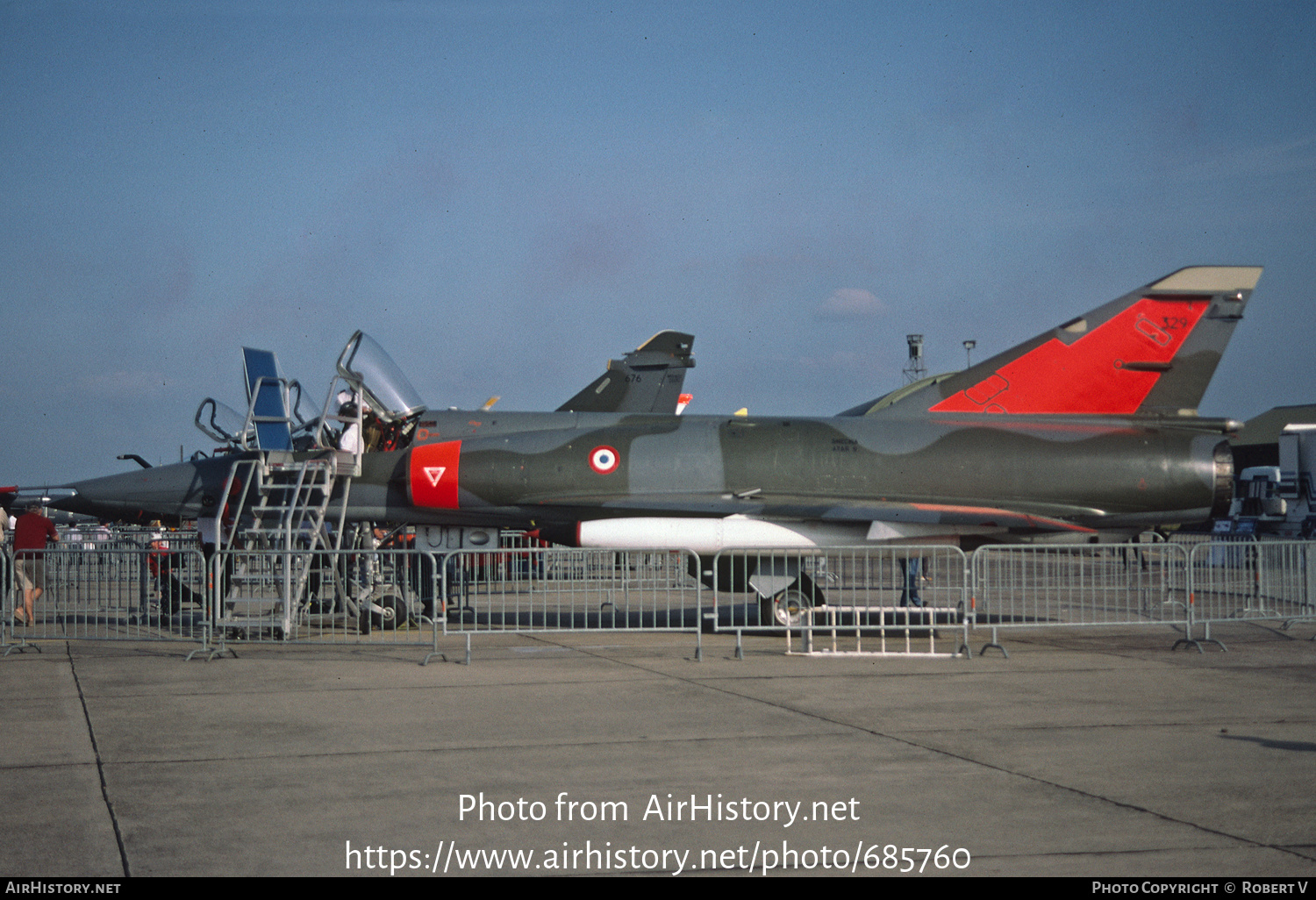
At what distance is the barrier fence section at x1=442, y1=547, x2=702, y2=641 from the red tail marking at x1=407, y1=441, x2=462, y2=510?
717mm

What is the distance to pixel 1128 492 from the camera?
1259cm

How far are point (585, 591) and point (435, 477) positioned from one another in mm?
2584

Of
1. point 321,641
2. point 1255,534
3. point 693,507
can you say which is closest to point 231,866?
point 321,641

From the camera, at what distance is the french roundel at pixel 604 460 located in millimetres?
12844

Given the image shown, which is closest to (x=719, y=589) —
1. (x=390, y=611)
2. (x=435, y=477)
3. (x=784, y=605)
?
(x=784, y=605)

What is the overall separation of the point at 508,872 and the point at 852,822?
1.40 m

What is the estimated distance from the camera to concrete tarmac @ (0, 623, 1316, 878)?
13.8 ft

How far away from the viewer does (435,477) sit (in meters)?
12.8

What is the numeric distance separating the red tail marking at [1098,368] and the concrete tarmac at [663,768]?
4.38m

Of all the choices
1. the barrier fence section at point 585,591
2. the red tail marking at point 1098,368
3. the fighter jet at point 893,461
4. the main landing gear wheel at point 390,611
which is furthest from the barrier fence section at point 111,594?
the red tail marking at point 1098,368

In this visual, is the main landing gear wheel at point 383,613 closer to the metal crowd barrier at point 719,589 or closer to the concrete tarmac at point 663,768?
the metal crowd barrier at point 719,589

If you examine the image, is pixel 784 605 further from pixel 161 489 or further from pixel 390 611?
pixel 161 489
